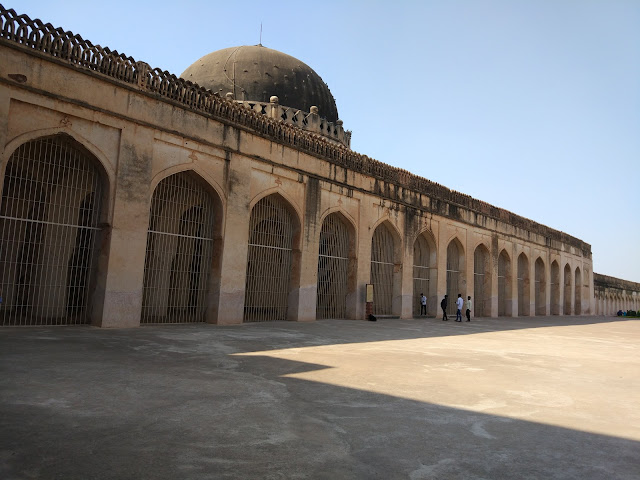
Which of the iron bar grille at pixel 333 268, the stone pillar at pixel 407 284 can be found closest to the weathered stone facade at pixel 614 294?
the stone pillar at pixel 407 284

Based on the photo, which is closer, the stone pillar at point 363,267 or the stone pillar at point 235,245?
the stone pillar at point 235,245

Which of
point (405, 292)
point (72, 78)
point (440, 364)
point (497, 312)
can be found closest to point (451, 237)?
point (405, 292)

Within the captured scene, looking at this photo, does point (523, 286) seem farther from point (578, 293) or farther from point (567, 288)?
point (578, 293)

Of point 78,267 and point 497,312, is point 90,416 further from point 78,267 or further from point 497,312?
point 497,312

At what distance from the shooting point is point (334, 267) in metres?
14.4

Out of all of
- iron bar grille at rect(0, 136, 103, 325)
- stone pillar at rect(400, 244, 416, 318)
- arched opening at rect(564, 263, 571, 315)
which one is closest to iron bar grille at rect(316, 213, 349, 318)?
stone pillar at rect(400, 244, 416, 318)

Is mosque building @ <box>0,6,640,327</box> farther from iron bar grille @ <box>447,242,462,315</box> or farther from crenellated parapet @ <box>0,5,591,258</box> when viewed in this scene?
iron bar grille @ <box>447,242,462,315</box>

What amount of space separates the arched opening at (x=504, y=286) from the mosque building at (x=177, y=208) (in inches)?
250

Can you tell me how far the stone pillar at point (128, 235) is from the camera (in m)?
8.70

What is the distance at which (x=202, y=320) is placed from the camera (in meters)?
10.8

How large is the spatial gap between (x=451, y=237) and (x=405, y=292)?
3.95 meters

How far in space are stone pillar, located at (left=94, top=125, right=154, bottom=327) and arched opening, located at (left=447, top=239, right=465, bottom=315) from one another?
13834mm

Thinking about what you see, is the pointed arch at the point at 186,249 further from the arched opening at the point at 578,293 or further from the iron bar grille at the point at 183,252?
the arched opening at the point at 578,293

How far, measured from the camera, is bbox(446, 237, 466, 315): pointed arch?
64.5ft
